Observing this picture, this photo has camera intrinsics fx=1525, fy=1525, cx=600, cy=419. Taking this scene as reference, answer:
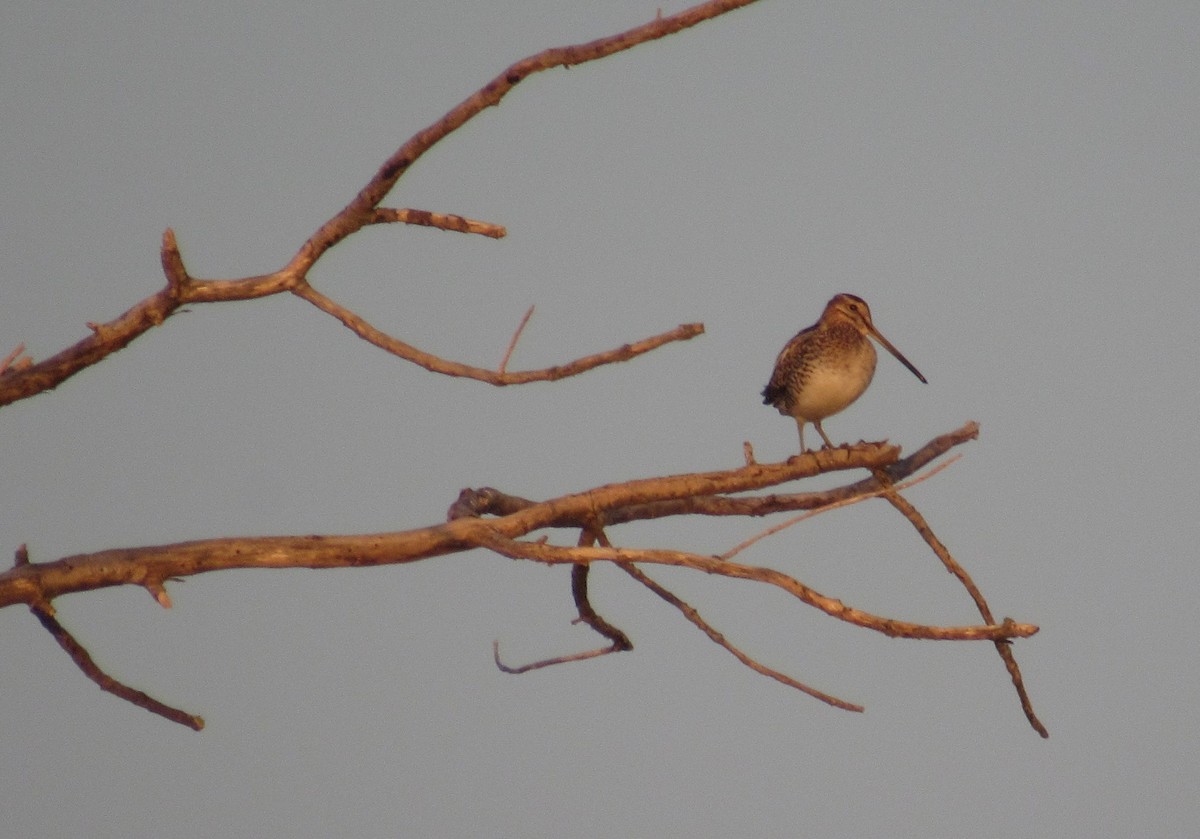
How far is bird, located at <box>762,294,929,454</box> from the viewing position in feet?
20.7

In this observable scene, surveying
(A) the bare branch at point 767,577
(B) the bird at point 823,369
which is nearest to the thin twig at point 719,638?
(A) the bare branch at point 767,577

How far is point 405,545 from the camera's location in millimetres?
4066

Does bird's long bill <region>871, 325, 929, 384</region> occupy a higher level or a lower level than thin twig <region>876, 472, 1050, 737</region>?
higher

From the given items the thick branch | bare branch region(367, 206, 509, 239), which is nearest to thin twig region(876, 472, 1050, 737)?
the thick branch

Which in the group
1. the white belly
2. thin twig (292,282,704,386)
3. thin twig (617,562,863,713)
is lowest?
thin twig (617,562,863,713)

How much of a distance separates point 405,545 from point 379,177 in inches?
38.3

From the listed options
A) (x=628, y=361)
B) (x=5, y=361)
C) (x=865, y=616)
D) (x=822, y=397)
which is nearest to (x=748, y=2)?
(x=628, y=361)

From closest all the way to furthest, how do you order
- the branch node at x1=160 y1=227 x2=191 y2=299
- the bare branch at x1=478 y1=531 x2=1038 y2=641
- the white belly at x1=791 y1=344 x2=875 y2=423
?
the bare branch at x1=478 y1=531 x2=1038 y2=641 < the branch node at x1=160 y1=227 x2=191 y2=299 < the white belly at x1=791 y1=344 x2=875 y2=423

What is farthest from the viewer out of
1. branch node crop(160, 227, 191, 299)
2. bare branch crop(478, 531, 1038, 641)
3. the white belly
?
the white belly

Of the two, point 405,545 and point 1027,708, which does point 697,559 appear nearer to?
point 405,545

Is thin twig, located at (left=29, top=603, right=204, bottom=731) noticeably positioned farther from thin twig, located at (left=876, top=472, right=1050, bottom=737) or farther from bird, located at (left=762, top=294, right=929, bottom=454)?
bird, located at (left=762, top=294, right=929, bottom=454)

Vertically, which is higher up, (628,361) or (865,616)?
(628,361)

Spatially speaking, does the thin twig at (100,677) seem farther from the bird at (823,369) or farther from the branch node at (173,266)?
the bird at (823,369)

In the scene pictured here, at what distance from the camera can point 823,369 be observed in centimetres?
632
